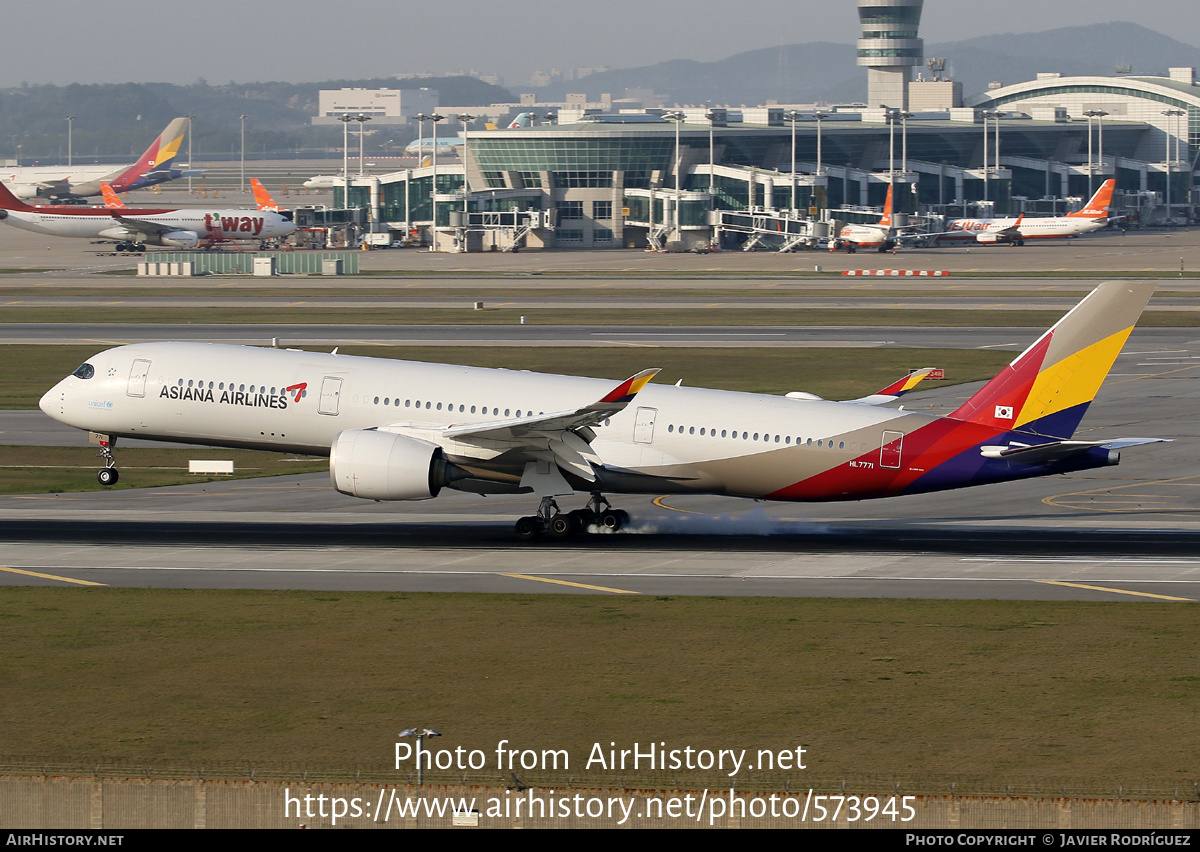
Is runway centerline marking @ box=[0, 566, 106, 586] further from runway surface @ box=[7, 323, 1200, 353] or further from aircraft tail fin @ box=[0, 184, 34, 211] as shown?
aircraft tail fin @ box=[0, 184, 34, 211]

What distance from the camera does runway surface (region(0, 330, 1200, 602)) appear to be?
34781mm

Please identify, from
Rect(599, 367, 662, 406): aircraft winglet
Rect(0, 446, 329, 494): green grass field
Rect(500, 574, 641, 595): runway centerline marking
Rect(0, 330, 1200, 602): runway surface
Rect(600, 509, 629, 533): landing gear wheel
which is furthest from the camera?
Rect(0, 446, 329, 494): green grass field

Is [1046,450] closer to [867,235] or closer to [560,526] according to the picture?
[560,526]

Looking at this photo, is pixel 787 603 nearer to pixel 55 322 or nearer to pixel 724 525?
pixel 724 525

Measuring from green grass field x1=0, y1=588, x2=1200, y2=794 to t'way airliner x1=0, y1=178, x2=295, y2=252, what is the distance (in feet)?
510

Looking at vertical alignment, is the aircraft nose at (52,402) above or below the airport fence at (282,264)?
below

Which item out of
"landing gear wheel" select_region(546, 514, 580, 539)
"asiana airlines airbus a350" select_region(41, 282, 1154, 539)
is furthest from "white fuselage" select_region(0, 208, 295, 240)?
"landing gear wheel" select_region(546, 514, 580, 539)

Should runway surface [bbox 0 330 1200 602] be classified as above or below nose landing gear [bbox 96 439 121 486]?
below

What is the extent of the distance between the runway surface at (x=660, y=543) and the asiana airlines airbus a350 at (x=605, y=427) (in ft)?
6.52

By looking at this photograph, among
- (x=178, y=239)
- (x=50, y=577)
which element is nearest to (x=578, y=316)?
(x=50, y=577)

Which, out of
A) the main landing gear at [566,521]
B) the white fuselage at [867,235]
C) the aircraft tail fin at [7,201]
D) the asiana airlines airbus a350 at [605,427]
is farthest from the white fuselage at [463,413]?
the white fuselage at [867,235]

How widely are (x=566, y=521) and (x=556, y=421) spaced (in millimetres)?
4207

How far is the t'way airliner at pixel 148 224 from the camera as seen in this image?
588 ft

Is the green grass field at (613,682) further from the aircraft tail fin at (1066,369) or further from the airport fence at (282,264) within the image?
the airport fence at (282,264)
